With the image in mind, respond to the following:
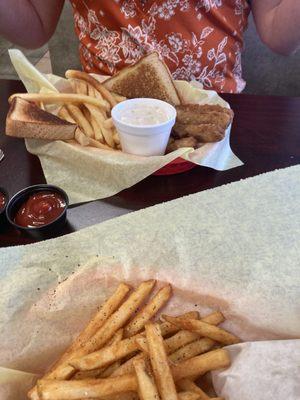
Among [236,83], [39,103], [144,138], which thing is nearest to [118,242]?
[144,138]

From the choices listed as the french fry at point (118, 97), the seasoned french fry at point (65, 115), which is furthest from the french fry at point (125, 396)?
the french fry at point (118, 97)

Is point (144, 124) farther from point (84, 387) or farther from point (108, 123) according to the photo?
point (84, 387)

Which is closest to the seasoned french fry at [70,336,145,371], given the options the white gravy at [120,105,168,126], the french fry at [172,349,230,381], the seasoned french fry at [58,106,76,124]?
the french fry at [172,349,230,381]

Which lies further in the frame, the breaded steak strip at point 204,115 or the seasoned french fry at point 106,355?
the breaded steak strip at point 204,115

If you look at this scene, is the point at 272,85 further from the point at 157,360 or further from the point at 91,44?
the point at 157,360

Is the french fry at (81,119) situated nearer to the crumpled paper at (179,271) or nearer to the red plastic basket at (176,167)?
the red plastic basket at (176,167)
